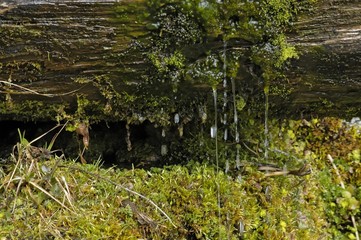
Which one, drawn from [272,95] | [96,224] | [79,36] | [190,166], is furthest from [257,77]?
[96,224]

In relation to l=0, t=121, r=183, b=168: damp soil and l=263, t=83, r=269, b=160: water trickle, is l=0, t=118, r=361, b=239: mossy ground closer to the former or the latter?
l=263, t=83, r=269, b=160: water trickle

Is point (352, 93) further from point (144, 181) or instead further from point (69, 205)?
point (69, 205)

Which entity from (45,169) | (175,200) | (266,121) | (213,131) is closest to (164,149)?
(213,131)

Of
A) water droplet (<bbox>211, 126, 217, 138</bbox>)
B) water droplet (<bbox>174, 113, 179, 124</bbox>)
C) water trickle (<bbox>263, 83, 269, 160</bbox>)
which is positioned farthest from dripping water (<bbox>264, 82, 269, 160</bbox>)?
water droplet (<bbox>174, 113, 179, 124</bbox>)

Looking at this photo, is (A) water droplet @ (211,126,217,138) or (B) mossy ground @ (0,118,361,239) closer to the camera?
(B) mossy ground @ (0,118,361,239)

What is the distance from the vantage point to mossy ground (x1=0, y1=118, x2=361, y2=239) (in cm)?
270

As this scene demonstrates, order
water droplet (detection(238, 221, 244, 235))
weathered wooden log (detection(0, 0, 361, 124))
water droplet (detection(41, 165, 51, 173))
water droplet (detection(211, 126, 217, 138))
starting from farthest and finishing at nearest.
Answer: water droplet (detection(211, 126, 217, 138)) < water droplet (detection(238, 221, 244, 235)) < water droplet (detection(41, 165, 51, 173)) < weathered wooden log (detection(0, 0, 361, 124))

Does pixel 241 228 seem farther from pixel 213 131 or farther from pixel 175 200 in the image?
pixel 213 131

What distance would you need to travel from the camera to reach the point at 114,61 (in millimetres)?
2793

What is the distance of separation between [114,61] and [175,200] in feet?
3.76

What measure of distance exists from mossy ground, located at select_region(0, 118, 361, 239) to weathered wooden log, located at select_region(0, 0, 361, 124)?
1.38 ft

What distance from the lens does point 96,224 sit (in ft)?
8.91

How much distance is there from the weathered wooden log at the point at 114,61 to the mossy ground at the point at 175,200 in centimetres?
42

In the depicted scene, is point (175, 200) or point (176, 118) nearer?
point (175, 200)
